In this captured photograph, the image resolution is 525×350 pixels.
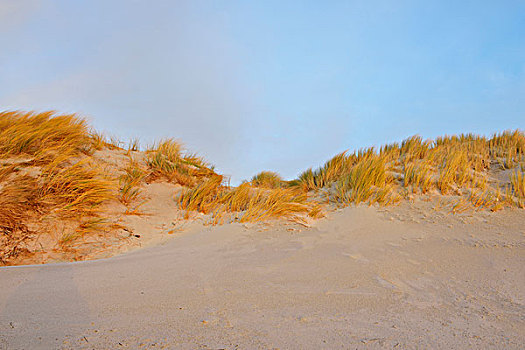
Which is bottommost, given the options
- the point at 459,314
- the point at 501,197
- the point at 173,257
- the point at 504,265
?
the point at 173,257

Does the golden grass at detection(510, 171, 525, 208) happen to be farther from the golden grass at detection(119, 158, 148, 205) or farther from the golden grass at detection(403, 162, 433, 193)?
the golden grass at detection(119, 158, 148, 205)

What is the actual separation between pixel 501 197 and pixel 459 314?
3.87 m

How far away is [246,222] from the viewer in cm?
395

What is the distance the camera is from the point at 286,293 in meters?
1.95

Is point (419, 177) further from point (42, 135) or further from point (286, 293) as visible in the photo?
point (42, 135)

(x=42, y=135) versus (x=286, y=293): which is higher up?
(x=42, y=135)

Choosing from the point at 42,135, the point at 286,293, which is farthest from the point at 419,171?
the point at 42,135

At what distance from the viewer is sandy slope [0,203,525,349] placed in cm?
134

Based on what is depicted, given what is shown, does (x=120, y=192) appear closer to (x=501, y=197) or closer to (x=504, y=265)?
(x=504, y=265)

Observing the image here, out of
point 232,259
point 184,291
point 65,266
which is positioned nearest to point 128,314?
point 184,291

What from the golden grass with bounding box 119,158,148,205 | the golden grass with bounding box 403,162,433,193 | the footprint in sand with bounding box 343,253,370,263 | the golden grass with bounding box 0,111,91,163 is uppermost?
the golden grass with bounding box 403,162,433,193

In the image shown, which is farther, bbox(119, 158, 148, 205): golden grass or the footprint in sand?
bbox(119, 158, 148, 205): golden grass

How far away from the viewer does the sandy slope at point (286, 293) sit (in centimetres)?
134

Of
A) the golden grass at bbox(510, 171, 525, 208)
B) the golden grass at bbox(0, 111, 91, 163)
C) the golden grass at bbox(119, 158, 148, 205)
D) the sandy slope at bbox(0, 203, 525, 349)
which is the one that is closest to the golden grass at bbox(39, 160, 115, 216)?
the golden grass at bbox(119, 158, 148, 205)
